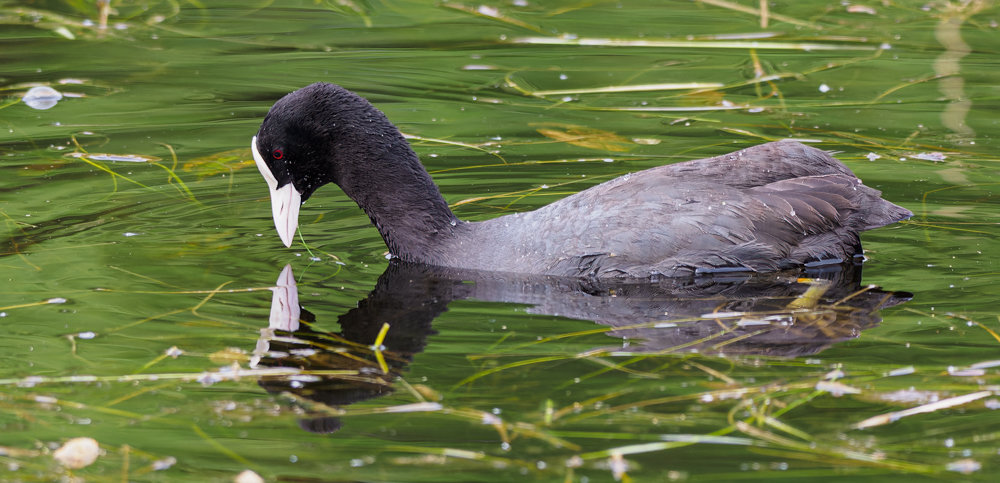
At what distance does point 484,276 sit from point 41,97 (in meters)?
4.40

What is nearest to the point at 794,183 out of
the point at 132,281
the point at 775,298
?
the point at 775,298

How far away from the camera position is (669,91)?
8461mm

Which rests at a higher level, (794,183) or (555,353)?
(794,183)

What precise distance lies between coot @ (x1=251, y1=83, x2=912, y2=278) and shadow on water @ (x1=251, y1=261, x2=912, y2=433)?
8 cm

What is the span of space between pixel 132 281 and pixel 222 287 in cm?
40

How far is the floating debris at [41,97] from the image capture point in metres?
8.24

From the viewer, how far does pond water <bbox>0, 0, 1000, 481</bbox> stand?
11.8 feet

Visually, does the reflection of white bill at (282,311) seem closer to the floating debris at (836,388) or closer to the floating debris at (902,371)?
the floating debris at (836,388)

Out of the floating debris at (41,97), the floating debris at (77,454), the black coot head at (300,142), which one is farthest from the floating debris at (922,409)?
the floating debris at (41,97)

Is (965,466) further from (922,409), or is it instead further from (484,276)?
(484,276)

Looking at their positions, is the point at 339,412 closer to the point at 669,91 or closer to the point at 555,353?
the point at 555,353

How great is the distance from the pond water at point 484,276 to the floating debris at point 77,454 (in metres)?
0.02

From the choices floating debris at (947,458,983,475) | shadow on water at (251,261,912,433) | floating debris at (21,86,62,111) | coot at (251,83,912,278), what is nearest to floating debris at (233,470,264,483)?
shadow on water at (251,261,912,433)

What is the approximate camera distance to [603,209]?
5.26 m
